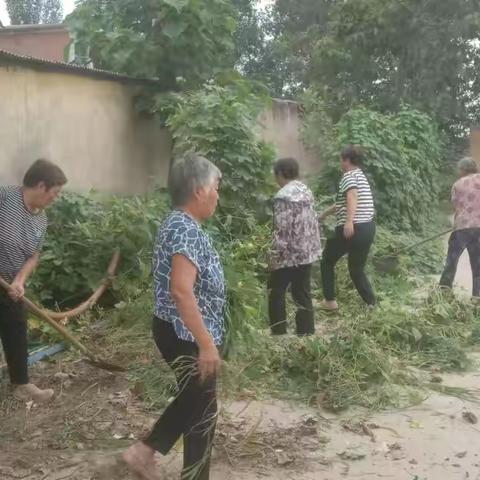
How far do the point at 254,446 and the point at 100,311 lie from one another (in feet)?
8.00

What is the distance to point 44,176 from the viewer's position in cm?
420

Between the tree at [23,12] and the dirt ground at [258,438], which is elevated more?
the tree at [23,12]

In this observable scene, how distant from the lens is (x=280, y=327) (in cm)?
589

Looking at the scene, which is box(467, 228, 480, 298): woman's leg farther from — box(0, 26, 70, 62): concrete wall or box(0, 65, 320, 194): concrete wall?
box(0, 26, 70, 62): concrete wall

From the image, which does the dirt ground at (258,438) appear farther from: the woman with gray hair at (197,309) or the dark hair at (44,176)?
the dark hair at (44,176)

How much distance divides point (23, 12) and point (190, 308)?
34104 mm

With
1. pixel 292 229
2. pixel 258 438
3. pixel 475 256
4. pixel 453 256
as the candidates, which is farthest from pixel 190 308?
pixel 475 256

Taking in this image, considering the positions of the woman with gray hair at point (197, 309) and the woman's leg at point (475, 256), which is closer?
the woman with gray hair at point (197, 309)

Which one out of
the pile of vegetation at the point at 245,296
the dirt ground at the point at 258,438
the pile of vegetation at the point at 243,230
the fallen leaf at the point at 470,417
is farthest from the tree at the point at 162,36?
the fallen leaf at the point at 470,417

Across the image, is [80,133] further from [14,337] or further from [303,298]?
[14,337]

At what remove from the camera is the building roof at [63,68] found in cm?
639

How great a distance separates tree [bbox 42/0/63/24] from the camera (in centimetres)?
3559

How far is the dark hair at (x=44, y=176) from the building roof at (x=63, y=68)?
8.09ft

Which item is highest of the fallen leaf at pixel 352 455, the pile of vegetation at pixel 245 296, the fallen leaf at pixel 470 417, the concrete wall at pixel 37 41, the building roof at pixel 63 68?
the concrete wall at pixel 37 41
